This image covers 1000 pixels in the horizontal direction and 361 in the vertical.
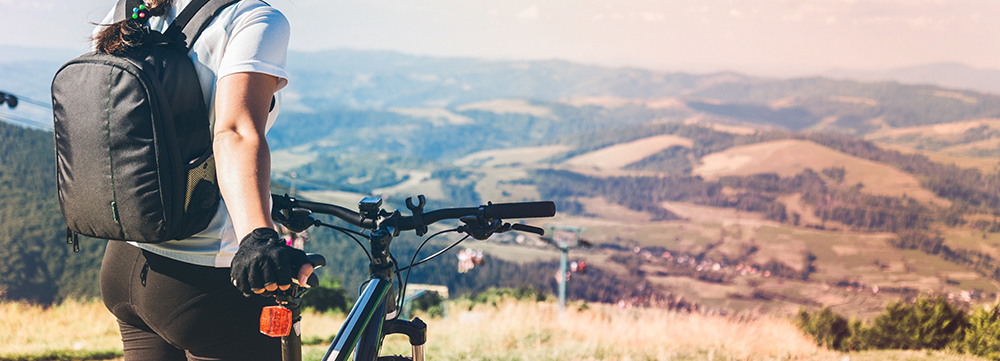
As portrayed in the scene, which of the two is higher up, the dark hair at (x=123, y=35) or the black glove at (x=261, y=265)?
the dark hair at (x=123, y=35)

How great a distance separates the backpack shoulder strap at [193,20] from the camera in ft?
5.10

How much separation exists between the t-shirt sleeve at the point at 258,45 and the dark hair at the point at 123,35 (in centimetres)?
21

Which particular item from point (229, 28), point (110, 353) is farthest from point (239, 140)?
point (110, 353)

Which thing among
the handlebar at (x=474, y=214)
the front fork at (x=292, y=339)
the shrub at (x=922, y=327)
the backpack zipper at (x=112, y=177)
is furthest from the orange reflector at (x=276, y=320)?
the shrub at (x=922, y=327)

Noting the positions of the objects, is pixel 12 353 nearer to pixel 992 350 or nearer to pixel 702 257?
pixel 992 350

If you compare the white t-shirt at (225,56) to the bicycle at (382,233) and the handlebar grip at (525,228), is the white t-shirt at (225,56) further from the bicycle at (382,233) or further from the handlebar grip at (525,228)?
the handlebar grip at (525,228)

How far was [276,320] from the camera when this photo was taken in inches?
54.4

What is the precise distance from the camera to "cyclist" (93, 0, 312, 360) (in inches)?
53.9

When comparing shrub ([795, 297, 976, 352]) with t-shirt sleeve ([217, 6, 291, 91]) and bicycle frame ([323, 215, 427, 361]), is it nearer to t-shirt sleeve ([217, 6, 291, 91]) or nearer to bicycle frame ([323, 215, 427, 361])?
bicycle frame ([323, 215, 427, 361])

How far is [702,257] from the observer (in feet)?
448

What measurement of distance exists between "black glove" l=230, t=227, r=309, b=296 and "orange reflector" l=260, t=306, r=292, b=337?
0.09 metres

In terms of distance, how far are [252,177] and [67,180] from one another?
601 millimetres

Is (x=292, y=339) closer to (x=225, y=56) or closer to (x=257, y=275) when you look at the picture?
(x=257, y=275)

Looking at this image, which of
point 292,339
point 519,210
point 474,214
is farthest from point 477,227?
point 292,339
